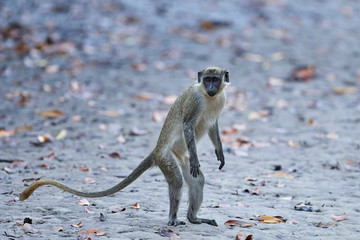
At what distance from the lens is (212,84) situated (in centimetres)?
605

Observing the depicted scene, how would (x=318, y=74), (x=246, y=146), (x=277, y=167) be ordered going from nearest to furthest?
(x=277, y=167) < (x=246, y=146) < (x=318, y=74)

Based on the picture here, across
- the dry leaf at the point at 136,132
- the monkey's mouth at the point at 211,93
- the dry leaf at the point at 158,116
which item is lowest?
the dry leaf at the point at 136,132

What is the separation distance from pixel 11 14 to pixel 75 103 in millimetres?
5693

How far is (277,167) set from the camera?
8.28 m

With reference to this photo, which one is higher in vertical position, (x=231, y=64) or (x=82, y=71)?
(x=231, y=64)

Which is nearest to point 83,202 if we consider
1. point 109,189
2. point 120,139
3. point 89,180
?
point 109,189

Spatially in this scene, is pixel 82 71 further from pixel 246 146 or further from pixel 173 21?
pixel 246 146

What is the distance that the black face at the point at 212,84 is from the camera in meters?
6.02

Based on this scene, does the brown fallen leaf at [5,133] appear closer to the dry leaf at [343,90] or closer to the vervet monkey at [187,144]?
the vervet monkey at [187,144]

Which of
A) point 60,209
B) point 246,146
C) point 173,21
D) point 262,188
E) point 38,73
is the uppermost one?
point 173,21

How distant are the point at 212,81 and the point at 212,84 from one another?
35mm

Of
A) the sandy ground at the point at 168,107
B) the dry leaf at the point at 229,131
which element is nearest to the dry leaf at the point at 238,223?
the sandy ground at the point at 168,107

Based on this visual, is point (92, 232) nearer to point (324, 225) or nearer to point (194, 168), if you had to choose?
point (194, 168)

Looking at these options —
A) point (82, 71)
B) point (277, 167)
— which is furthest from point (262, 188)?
point (82, 71)
